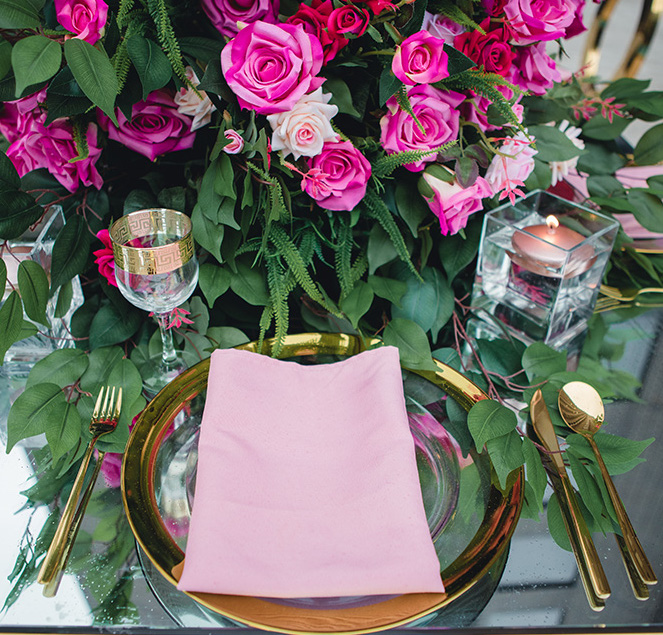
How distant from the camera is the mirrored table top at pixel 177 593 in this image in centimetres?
46

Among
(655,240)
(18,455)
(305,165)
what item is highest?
(305,165)

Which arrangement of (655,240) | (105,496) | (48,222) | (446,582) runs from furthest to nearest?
(655,240) → (48,222) → (105,496) → (446,582)

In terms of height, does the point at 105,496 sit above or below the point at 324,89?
below

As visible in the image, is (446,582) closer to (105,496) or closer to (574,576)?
(574,576)


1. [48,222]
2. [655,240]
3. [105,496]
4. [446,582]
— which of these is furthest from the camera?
[655,240]

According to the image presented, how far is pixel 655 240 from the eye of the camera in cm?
84

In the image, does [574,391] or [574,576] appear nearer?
[574,576]

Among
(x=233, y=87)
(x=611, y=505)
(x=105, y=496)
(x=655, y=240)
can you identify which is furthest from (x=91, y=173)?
(x=655, y=240)

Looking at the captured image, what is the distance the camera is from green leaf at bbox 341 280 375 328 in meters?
0.65

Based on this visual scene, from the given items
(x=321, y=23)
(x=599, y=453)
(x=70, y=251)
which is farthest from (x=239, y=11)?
(x=599, y=453)

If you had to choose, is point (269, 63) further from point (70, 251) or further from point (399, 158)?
point (70, 251)

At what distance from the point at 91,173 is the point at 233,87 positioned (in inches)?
7.8

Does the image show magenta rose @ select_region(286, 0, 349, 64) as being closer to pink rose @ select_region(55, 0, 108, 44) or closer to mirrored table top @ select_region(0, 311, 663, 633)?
pink rose @ select_region(55, 0, 108, 44)

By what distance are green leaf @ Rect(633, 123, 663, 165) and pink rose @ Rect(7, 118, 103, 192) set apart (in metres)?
0.67
